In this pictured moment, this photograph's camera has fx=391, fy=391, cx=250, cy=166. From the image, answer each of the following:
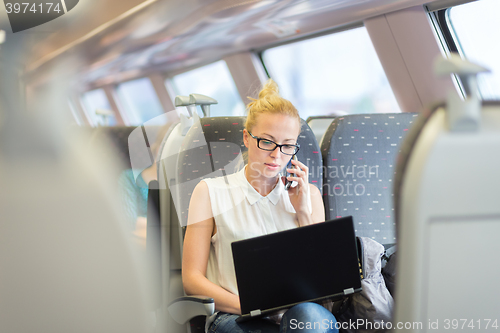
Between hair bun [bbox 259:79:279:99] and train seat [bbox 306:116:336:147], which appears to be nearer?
hair bun [bbox 259:79:279:99]

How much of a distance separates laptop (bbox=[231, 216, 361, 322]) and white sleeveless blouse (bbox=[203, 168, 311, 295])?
255mm

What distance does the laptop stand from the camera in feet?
3.09

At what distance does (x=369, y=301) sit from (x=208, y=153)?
2.36 ft

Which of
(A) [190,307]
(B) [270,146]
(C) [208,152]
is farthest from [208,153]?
(A) [190,307]

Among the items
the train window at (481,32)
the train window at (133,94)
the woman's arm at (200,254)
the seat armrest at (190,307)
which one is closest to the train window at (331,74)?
the train window at (481,32)

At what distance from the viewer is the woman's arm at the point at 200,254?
114cm

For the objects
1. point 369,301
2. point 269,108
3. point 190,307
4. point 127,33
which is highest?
point 127,33

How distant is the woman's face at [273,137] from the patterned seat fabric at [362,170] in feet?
1.29

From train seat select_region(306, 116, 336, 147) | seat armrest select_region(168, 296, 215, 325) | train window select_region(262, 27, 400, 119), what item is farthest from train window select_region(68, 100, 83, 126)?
train window select_region(262, 27, 400, 119)

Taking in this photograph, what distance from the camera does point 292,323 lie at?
0.98 meters

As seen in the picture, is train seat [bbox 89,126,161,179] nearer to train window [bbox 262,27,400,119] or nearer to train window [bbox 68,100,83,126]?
train window [bbox 68,100,83,126]

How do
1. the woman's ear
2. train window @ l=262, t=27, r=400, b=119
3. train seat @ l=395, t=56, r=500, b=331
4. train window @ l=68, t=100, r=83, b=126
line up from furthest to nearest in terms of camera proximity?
train window @ l=262, t=27, r=400, b=119 < the woman's ear < train window @ l=68, t=100, r=83, b=126 < train seat @ l=395, t=56, r=500, b=331

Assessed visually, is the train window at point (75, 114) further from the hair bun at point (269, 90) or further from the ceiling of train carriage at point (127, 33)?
the hair bun at point (269, 90)

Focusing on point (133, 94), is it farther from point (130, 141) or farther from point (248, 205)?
point (248, 205)
